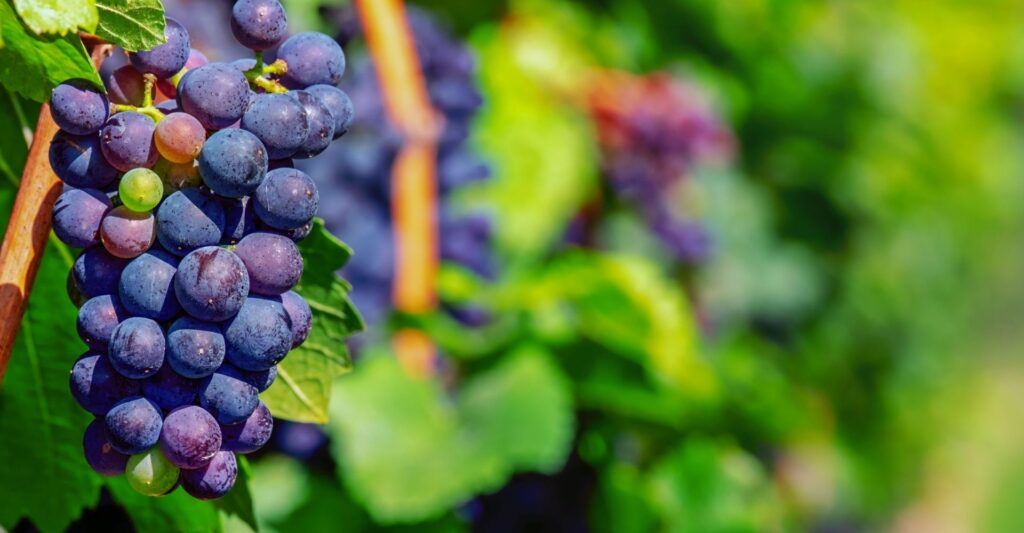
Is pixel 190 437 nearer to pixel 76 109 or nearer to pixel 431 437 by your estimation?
pixel 76 109

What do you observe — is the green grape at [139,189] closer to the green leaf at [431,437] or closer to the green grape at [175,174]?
the green grape at [175,174]

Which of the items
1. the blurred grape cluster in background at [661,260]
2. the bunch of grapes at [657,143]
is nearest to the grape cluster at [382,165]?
the blurred grape cluster in background at [661,260]

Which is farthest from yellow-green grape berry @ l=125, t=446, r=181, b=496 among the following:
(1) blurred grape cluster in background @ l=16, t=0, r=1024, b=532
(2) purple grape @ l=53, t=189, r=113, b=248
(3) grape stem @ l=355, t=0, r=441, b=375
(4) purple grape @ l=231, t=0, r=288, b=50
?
(3) grape stem @ l=355, t=0, r=441, b=375

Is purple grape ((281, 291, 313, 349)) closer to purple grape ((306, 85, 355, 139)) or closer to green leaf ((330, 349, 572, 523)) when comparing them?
purple grape ((306, 85, 355, 139))

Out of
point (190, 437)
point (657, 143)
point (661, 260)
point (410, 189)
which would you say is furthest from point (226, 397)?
point (661, 260)

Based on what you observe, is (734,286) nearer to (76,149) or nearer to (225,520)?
(225,520)

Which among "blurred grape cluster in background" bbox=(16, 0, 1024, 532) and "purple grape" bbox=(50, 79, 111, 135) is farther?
"blurred grape cluster in background" bbox=(16, 0, 1024, 532)


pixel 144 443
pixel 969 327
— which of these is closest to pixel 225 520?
pixel 144 443
